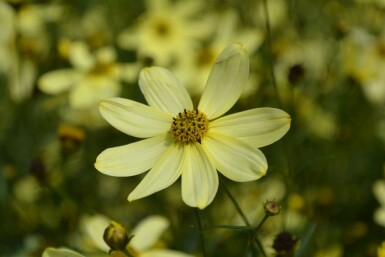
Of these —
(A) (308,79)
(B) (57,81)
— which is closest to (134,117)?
(B) (57,81)

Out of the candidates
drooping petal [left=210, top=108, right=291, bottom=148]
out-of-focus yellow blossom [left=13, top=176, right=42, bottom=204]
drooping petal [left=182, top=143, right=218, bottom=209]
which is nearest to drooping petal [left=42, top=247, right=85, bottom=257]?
drooping petal [left=182, top=143, right=218, bottom=209]

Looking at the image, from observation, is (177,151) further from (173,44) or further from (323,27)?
(323,27)

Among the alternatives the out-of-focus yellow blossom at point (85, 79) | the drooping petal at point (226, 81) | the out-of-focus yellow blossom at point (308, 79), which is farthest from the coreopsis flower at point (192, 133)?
the out-of-focus yellow blossom at point (308, 79)

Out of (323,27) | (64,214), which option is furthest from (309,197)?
(323,27)

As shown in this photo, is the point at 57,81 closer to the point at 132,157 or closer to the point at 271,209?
the point at 132,157

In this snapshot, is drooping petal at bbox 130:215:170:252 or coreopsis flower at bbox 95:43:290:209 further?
drooping petal at bbox 130:215:170:252

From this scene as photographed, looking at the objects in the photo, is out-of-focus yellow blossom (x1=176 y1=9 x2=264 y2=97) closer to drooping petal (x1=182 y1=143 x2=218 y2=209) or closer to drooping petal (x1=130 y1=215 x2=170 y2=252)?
drooping petal (x1=130 y1=215 x2=170 y2=252)
